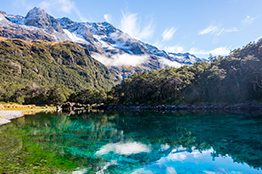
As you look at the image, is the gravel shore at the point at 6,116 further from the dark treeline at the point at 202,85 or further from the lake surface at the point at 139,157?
the dark treeline at the point at 202,85

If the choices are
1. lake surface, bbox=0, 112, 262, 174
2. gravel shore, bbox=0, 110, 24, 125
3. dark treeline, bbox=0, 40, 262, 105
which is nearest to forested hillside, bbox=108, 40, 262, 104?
dark treeline, bbox=0, 40, 262, 105

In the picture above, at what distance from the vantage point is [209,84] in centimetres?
8856

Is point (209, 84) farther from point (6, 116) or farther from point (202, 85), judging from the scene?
point (6, 116)

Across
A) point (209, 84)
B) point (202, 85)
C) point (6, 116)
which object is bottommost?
point (6, 116)

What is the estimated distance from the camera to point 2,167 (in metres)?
12.0

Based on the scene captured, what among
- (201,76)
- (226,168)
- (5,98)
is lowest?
(226,168)

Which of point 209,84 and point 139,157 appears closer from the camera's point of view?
point 139,157

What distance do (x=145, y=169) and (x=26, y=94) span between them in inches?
7267

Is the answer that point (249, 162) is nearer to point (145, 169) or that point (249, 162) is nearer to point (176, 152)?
point (176, 152)

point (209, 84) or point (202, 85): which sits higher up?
point (209, 84)

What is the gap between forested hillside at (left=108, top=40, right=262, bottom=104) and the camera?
72375 mm

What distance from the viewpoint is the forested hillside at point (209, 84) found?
7238cm

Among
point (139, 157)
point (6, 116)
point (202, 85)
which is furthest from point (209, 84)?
point (6, 116)

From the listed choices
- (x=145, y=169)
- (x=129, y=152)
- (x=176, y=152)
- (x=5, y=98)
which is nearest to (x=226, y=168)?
(x=176, y=152)
